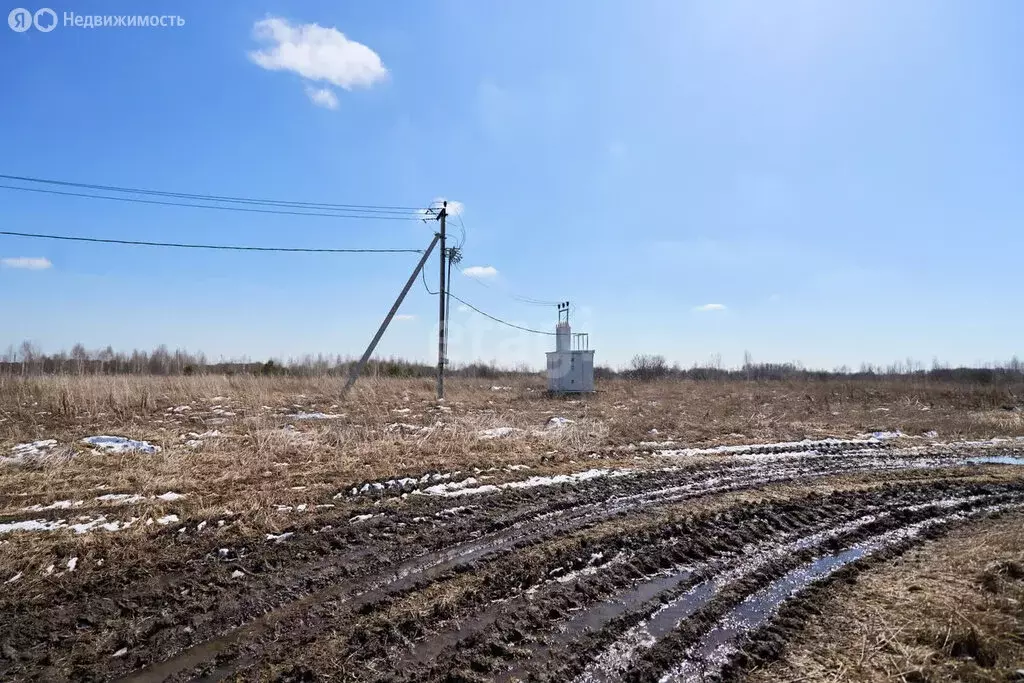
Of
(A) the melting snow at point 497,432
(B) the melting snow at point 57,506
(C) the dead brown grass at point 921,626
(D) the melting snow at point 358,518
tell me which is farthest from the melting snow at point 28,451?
(C) the dead brown grass at point 921,626

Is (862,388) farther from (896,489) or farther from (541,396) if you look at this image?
(896,489)

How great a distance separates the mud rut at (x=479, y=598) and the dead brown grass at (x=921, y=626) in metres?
0.25

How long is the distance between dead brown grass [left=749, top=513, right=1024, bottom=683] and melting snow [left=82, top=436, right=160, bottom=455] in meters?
8.56

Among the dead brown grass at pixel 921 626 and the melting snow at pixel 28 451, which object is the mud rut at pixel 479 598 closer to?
the dead brown grass at pixel 921 626

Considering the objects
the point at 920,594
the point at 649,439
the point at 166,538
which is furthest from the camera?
the point at 649,439

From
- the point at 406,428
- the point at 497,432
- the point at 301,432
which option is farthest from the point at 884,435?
the point at 301,432

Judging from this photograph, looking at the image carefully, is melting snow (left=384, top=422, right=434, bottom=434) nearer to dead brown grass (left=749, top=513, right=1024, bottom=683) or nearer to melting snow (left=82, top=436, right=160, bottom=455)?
melting snow (left=82, top=436, right=160, bottom=455)

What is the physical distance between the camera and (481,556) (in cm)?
441

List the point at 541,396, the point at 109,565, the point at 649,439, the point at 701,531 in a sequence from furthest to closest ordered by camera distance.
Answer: the point at 541,396 → the point at 649,439 → the point at 701,531 → the point at 109,565

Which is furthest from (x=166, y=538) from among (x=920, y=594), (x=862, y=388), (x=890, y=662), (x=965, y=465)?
(x=862, y=388)

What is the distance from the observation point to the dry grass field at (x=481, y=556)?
294cm

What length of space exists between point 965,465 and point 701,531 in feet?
22.2

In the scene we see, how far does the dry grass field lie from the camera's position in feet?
9.64

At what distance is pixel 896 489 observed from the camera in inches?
274
